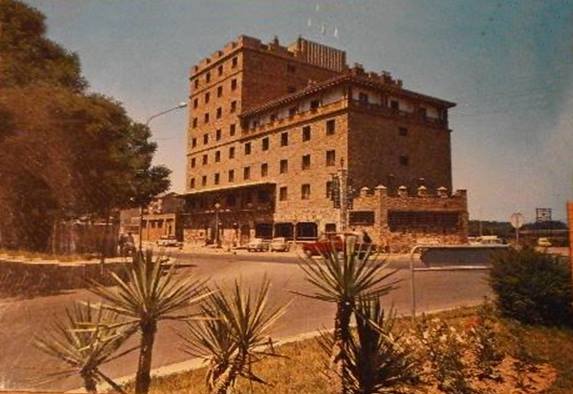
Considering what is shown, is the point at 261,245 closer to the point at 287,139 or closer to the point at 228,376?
the point at 228,376

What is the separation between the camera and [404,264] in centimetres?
470

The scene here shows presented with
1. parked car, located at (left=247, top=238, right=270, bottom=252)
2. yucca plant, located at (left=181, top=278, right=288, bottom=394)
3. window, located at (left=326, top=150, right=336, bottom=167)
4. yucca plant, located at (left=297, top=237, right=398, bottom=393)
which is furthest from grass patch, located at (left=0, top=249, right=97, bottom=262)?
window, located at (left=326, top=150, right=336, bottom=167)

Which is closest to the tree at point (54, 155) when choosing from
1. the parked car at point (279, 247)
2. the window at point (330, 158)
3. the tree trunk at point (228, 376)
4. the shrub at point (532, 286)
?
the tree trunk at point (228, 376)

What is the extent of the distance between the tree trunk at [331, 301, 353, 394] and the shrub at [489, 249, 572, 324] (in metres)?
2.47

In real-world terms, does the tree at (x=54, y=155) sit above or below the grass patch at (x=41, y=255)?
above

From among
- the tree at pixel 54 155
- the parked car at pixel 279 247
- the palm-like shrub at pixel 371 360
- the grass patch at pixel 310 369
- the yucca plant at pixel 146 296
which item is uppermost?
the tree at pixel 54 155

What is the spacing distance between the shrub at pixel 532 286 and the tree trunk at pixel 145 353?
367cm

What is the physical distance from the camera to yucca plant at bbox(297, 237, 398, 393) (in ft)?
9.54

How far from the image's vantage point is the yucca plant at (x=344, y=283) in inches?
114

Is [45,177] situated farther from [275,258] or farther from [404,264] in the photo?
[404,264]

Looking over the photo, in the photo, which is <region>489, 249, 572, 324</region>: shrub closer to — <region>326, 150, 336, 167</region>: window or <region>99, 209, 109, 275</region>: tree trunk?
<region>99, 209, 109, 275</region>: tree trunk

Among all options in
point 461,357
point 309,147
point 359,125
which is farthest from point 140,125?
point 309,147

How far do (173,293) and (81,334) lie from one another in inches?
38.6

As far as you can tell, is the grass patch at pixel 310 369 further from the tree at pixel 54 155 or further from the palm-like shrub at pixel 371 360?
the tree at pixel 54 155
